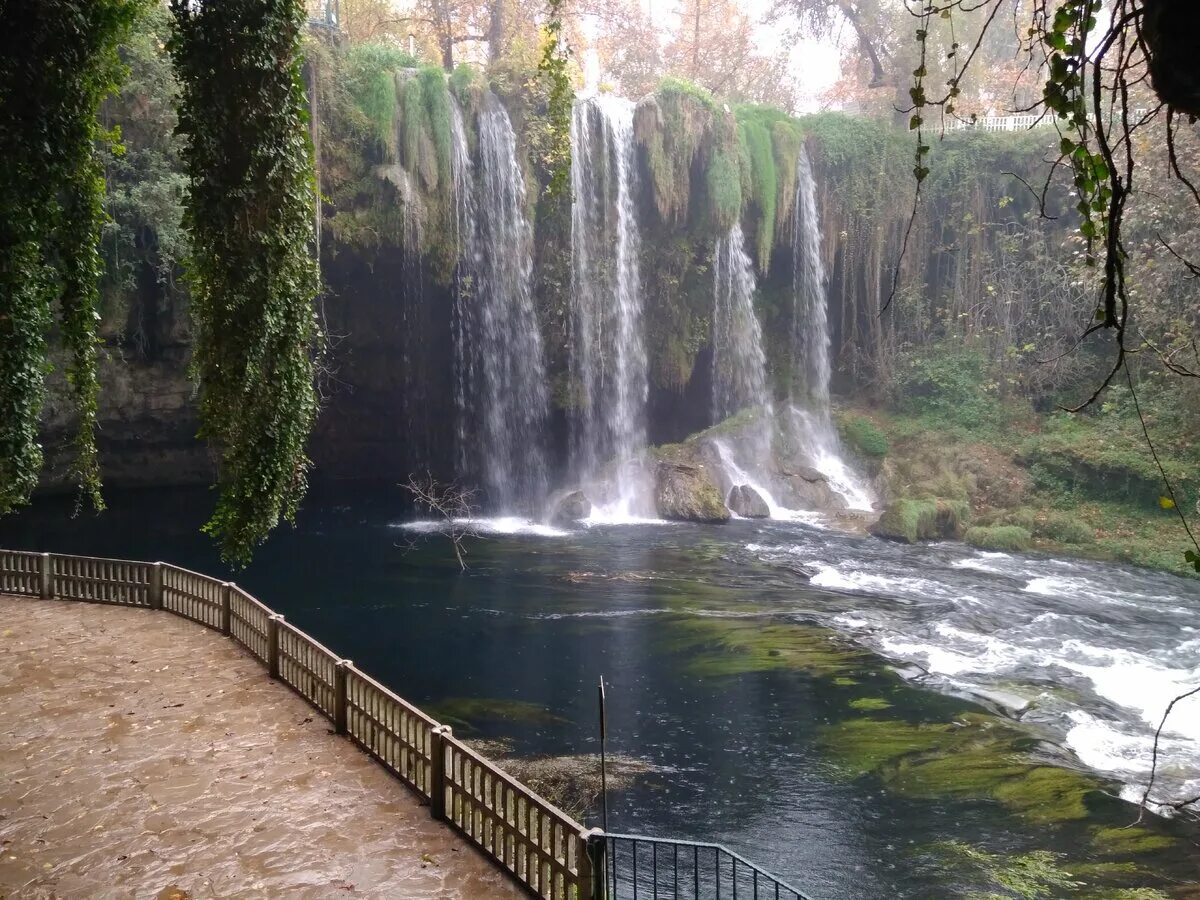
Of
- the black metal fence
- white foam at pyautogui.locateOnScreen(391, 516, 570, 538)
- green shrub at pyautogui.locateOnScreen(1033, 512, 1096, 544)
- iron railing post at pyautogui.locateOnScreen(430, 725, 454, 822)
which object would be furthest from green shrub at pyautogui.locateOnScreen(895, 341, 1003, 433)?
iron railing post at pyautogui.locateOnScreen(430, 725, 454, 822)

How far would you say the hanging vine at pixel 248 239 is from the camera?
8.40 meters

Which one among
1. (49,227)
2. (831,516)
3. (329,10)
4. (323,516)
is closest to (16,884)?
(49,227)

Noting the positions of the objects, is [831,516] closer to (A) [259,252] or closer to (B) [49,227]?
(A) [259,252]

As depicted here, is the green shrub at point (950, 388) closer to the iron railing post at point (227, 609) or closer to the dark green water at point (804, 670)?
the dark green water at point (804, 670)

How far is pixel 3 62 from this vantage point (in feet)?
23.9

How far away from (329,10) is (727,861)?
24622mm

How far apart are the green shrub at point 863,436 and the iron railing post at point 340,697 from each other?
21.1 m

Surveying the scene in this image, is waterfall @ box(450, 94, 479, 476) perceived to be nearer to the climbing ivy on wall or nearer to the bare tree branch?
the bare tree branch

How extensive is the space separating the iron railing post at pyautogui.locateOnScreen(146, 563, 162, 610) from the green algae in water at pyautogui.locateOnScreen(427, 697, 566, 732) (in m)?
4.11

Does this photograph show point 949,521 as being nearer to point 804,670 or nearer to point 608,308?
point 608,308

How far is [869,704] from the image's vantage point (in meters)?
11.5

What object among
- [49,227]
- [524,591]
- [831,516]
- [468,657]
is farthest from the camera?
[831,516]

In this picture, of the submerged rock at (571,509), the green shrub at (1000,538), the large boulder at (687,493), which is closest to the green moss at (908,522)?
the green shrub at (1000,538)

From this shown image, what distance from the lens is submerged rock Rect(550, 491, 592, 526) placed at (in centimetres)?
2380
